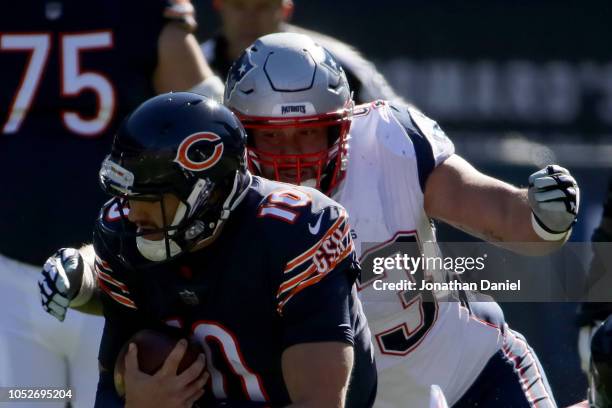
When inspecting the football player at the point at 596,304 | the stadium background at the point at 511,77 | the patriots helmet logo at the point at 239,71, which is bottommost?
the football player at the point at 596,304

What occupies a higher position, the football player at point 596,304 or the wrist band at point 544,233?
the wrist band at point 544,233

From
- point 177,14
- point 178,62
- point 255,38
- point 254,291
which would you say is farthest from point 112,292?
point 255,38

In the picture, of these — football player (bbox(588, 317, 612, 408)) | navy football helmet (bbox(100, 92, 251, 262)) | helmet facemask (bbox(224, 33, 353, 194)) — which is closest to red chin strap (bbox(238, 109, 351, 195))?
helmet facemask (bbox(224, 33, 353, 194))

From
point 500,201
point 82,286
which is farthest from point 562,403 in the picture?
point 82,286

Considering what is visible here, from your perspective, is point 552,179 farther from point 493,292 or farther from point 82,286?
point 493,292

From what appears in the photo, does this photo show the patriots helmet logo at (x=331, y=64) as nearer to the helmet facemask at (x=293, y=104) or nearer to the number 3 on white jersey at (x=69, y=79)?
the helmet facemask at (x=293, y=104)

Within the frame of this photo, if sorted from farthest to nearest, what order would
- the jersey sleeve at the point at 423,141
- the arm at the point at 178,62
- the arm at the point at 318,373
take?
the arm at the point at 178,62, the jersey sleeve at the point at 423,141, the arm at the point at 318,373

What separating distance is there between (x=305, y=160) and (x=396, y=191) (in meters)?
0.26

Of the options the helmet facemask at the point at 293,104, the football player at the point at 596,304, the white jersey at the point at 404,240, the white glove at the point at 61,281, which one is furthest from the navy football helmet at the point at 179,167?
the football player at the point at 596,304

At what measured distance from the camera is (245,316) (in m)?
3.03

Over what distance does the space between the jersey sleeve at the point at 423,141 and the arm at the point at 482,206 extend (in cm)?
2

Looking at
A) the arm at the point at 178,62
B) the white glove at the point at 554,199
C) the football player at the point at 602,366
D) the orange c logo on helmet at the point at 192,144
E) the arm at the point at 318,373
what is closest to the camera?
the football player at the point at 602,366

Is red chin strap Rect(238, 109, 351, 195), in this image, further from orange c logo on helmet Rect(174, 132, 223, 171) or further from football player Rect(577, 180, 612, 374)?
football player Rect(577, 180, 612, 374)

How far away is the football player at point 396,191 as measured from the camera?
3691mm
